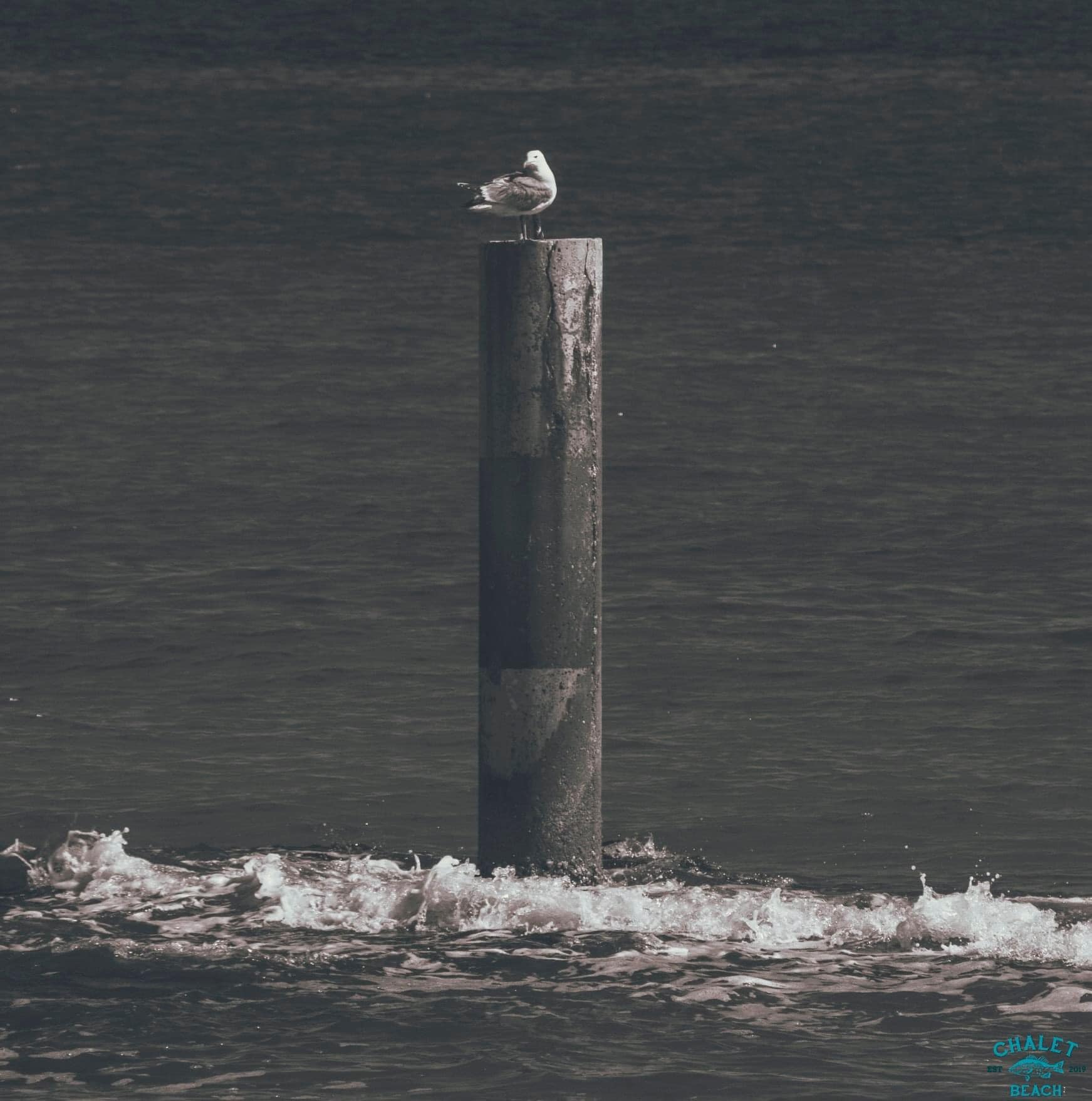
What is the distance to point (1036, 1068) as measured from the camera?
1039cm

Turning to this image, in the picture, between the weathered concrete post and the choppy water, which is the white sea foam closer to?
the choppy water

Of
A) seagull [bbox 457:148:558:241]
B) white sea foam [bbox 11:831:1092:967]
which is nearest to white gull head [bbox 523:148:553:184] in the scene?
seagull [bbox 457:148:558:241]

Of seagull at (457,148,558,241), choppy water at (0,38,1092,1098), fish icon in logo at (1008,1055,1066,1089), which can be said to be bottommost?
fish icon in logo at (1008,1055,1066,1089)

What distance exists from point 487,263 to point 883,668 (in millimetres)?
6076

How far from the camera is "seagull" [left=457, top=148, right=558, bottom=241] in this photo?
13078 millimetres

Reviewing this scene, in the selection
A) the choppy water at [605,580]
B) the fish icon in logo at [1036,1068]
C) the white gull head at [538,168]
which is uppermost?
the white gull head at [538,168]

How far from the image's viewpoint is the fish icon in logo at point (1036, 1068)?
1031 cm

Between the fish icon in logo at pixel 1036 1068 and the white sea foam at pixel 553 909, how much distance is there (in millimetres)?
1468

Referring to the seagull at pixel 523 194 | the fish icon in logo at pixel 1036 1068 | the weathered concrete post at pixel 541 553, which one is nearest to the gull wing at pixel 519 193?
the seagull at pixel 523 194

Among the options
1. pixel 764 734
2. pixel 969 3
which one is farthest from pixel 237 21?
pixel 764 734

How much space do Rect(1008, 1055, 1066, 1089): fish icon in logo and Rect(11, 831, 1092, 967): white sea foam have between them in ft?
4.82

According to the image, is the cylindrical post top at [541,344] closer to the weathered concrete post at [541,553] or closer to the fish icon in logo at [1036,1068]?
the weathered concrete post at [541,553]

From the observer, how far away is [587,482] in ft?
41.2

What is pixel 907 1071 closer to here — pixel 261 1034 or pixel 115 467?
pixel 261 1034
